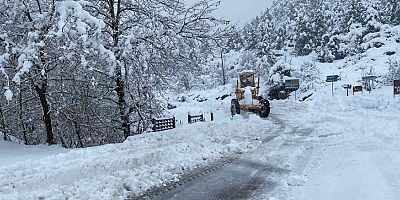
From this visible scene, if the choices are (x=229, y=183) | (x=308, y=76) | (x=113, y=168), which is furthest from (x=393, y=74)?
(x=113, y=168)

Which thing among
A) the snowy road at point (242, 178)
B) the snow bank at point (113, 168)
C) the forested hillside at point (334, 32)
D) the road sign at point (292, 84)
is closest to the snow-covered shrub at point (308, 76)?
the road sign at point (292, 84)

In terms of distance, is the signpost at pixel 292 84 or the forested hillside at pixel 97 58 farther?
the signpost at pixel 292 84

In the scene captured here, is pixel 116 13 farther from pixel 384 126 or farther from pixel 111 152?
pixel 384 126

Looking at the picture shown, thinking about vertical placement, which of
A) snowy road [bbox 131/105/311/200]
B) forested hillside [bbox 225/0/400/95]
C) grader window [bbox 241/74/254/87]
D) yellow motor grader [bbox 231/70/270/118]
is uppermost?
forested hillside [bbox 225/0/400/95]

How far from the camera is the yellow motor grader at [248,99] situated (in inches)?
908

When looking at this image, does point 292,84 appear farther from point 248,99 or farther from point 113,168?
point 113,168

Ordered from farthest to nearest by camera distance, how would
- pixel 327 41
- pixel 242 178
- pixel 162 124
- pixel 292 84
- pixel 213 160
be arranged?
1. pixel 327 41
2. pixel 292 84
3. pixel 162 124
4. pixel 213 160
5. pixel 242 178

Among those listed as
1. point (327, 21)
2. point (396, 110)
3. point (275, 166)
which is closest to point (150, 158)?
point (275, 166)

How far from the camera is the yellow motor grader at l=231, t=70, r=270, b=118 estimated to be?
23.1 meters

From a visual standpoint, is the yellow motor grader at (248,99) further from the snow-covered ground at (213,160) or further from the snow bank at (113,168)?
the snow bank at (113,168)

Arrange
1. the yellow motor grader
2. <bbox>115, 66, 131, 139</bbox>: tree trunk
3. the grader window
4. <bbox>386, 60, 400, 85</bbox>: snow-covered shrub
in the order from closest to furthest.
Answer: <bbox>115, 66, 131, 139</bbox>: tree trunk, the yellow motor grader, the grader window, <bbox>386, 60, 400, 85</bbox>: snow-covered shrub

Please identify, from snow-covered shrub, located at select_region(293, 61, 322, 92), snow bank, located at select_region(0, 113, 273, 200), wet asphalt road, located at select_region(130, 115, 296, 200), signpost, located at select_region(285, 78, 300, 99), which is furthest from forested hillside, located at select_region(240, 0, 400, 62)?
wet asphalt road, located at select_region(130, 115, 296, 200)

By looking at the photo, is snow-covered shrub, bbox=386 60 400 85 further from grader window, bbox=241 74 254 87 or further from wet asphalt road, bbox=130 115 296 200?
wet asphalt road, bbox=130 115 296 200

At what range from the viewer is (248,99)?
24062 mm
